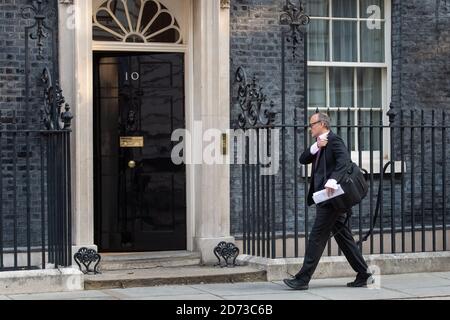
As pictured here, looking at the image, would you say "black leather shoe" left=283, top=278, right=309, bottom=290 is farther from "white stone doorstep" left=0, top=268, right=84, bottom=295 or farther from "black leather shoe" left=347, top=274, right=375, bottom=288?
"white stone doorstep" left=0, top=268, right=84, bottom=295

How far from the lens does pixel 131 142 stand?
10.4m

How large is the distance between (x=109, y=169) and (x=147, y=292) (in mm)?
2116

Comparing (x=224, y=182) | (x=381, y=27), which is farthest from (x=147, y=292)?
(x=381, y=27)

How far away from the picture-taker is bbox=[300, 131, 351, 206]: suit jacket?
8.41 meters

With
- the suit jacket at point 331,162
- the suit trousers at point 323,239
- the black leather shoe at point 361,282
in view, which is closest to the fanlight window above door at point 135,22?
the suit jacket at point 331,162

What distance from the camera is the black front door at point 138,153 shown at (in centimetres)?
1036

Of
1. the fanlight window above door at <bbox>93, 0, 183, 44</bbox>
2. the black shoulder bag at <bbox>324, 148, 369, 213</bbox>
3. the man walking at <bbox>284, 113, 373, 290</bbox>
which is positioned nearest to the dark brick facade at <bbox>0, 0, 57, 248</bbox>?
the fanlight window above door at <bbox>93, 0, 183, 44</bbox>

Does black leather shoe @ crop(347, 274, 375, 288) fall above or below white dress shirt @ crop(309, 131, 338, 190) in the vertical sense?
below

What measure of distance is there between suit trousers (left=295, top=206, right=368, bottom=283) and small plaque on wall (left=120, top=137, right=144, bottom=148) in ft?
9.22

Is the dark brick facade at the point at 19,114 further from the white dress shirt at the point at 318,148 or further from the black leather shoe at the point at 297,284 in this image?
the white dress shirt at the point at 318,148

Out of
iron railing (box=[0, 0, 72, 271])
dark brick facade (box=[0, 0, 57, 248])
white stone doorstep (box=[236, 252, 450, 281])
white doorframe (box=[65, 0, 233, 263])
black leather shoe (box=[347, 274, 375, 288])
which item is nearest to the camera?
black leather shoe (box=[347, 274, 375, 288])

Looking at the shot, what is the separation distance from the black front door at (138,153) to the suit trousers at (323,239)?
96.8 inches

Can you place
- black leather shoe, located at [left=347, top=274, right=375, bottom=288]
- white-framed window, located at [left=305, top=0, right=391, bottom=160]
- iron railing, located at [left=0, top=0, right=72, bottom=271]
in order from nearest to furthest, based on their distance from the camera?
black leather shoe, located at [left=347, top=274, right=375, bottom=288]
iron railing, located at [left=0, top=0, right=72, bottom=271]
white-framed window, located at [left=305, top=0, right=391, bottom=160]

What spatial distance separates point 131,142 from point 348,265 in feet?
9.77
